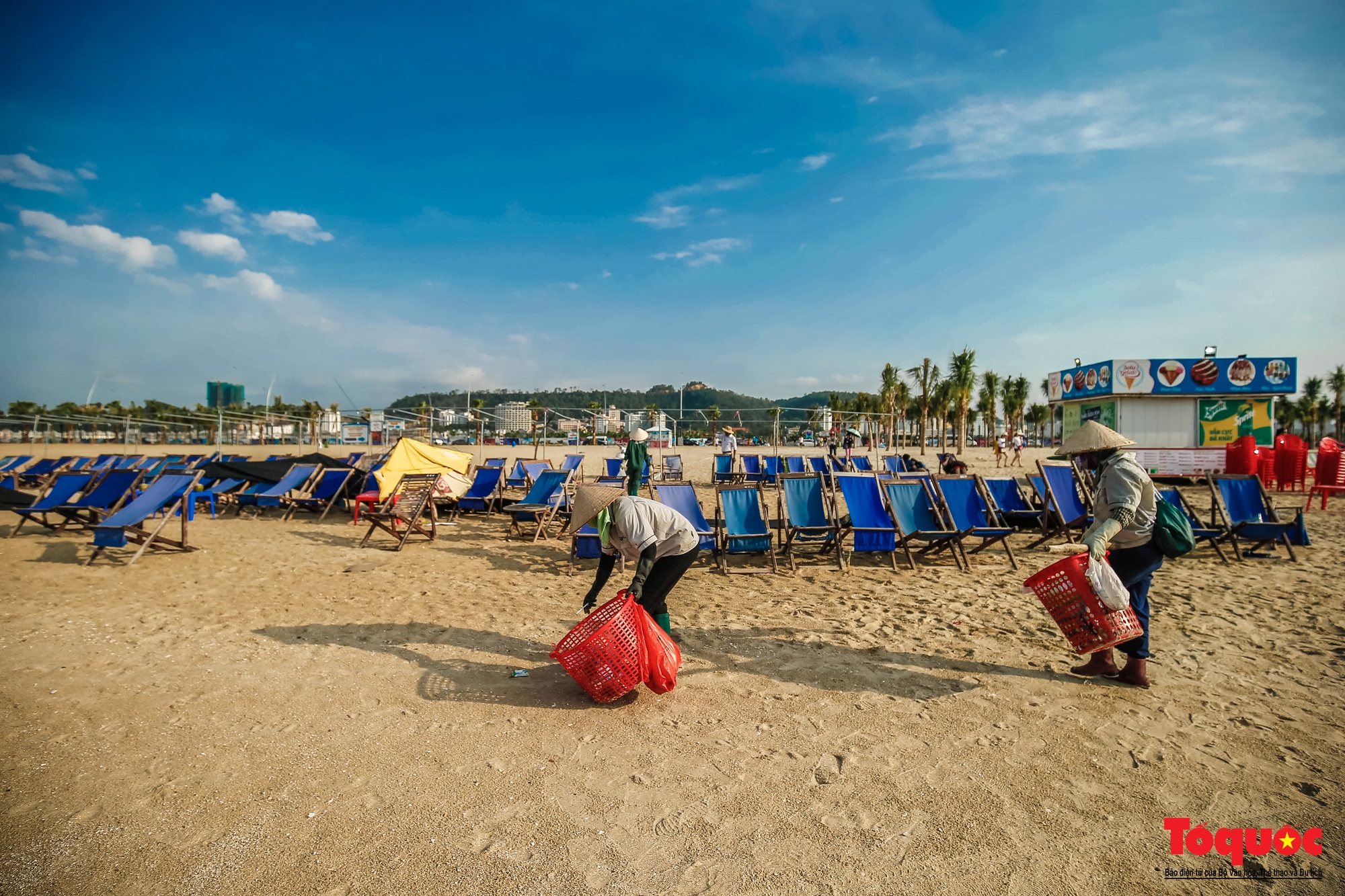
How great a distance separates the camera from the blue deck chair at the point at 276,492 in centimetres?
1011

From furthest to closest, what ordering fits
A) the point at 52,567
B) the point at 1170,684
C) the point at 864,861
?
1. the point at 52,567
2. the point at 1170,684
3. the point at 864,861

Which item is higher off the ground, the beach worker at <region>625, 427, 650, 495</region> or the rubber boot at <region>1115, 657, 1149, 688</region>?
the beach worker at <region>625, 427, 650, 495</region>

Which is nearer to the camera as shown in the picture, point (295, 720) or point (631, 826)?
point (631, 826)

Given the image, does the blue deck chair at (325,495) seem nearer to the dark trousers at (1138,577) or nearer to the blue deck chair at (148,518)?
the blue deck chair at (148,518)

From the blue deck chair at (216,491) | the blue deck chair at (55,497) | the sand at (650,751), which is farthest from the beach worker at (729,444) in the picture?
the blue deck chair at (55,497)

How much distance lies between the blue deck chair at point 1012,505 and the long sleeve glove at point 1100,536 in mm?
4411

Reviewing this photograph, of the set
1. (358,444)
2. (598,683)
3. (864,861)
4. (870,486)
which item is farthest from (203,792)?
(358,444)

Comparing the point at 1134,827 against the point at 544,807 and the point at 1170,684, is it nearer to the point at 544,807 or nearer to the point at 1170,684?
the point at 1170,684

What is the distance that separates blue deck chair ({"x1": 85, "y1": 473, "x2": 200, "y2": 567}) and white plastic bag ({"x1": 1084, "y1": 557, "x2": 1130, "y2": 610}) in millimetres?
8116

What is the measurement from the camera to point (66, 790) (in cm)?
251

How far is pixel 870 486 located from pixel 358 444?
30.3 metres

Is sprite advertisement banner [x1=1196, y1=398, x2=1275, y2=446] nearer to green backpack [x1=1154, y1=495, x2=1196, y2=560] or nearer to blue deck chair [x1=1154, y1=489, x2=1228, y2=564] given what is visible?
blue deck chair [x1=1154, y1=489, x2=1228, y2=564]

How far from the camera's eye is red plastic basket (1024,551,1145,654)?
3.37 m

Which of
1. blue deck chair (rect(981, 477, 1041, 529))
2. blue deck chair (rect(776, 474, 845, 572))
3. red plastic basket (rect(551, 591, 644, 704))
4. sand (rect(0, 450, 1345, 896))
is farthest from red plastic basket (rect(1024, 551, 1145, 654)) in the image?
blue deck chair (rect(981, 477, 1041, 529))
